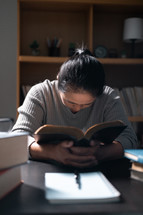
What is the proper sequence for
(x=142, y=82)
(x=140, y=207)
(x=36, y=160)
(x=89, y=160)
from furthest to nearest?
(x=142, y=82) < (x=36, y=160) < (x=89, y=160) < (x=140, y=207)

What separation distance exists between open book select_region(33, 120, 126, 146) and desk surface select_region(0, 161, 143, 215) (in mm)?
154

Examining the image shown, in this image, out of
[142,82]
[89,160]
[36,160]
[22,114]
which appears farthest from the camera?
[142,82]

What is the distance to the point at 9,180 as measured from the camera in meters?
0.71

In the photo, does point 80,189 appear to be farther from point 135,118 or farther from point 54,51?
point 54,51

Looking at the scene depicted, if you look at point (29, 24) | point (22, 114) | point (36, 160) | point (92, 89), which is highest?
point (29, 24)

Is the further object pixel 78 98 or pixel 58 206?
pixel 78 98

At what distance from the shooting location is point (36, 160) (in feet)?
3.42

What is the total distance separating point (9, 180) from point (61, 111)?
0.74m

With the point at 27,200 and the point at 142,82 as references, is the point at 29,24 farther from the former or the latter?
the point at 27,200

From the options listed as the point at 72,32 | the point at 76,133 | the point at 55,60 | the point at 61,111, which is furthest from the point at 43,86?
the point at 72,32

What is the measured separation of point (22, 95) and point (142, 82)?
1179mm

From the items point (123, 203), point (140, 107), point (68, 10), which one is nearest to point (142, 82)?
point (140, 107)

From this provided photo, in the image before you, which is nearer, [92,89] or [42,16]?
[92,89]

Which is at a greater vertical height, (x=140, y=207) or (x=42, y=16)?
(x=42, y=16)
